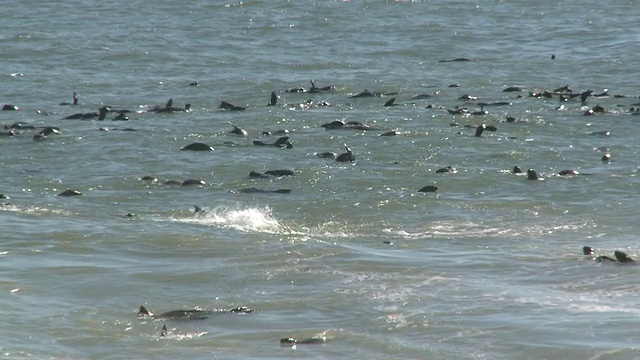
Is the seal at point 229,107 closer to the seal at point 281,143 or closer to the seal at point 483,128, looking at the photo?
the seal at point 281,143

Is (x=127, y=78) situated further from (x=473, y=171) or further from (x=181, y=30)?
(x=473, y=171)

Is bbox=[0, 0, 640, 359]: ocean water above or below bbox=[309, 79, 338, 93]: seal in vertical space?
above

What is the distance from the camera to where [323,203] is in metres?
18.2

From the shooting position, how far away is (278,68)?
3297cm

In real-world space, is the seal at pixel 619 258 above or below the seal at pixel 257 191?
above

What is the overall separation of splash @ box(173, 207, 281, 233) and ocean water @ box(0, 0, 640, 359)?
0.05m

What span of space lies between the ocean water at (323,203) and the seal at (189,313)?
0.15m

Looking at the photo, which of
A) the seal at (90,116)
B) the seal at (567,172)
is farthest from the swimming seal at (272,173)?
the seal at (90,116)

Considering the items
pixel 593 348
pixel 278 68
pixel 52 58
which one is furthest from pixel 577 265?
pixel 52 58

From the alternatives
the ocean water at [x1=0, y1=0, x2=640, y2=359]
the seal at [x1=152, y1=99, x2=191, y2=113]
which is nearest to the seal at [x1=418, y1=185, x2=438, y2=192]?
the ocean water at [x1=0, y1=0, x2=640, y2=359]

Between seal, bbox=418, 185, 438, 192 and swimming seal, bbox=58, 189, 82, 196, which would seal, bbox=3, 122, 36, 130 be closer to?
swimming seal, bbox=58, 189, 82, 196

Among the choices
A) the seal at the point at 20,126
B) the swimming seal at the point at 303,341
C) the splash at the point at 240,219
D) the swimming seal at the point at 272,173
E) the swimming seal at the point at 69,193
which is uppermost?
the swimming seal at the point at 303,341

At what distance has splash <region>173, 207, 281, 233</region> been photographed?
16620mm

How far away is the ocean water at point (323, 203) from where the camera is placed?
37.7 ft
